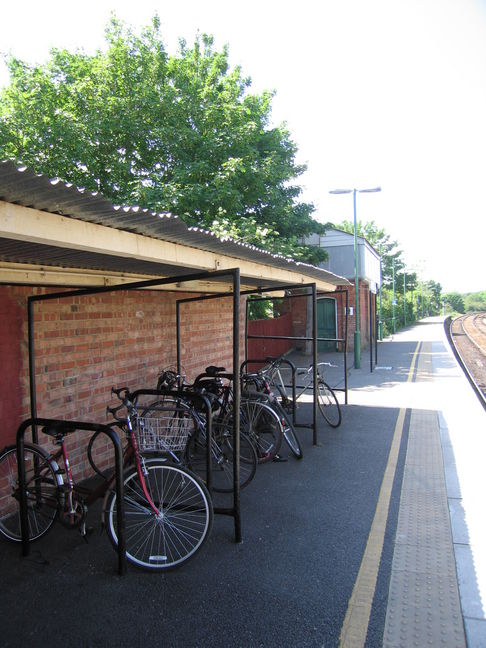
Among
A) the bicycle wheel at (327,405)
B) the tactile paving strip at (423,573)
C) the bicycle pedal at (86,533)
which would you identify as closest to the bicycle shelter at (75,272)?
the bicycle pedal at (86,533)

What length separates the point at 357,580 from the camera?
3.10 m

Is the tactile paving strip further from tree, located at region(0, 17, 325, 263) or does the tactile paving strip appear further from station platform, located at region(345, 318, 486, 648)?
tree, located at region(0, 17, 325, 263)

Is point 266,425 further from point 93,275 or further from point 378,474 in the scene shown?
point 93,275

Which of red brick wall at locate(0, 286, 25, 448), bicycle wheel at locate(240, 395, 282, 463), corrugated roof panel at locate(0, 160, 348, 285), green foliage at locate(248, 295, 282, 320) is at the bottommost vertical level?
bicycle wheel at locate(240, 395, 282, 463)

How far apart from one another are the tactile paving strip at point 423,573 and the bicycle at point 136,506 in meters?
1.29

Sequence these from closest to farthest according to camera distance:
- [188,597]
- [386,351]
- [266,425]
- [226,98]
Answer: [188,597] → [266,425] → [226,98] → [386,351]

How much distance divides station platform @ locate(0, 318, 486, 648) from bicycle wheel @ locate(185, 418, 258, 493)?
20 centimetres

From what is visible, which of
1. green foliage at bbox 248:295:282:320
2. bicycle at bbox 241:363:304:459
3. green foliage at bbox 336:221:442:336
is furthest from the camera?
green foliage at bbox 336:221:442:336

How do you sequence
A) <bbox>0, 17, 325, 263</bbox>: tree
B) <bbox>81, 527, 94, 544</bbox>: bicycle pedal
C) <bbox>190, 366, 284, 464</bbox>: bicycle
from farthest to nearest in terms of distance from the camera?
<bbox>0, 17, 325, 263</bbox>: tree → <bbox>190, 366, 284, 464</bbox>: bicycle → <bbox>81, 527, 94, 544</bbox>: bicycle pedal

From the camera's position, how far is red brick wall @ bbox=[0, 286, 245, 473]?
3957 mm

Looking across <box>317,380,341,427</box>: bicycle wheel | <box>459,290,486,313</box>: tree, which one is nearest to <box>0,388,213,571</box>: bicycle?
<box>317,380,341,427</box>: bicycle wheel

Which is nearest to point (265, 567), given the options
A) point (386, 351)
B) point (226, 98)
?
point (226, 98)

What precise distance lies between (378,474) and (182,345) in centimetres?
310

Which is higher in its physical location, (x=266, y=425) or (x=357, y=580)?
(x=266, y=425)
